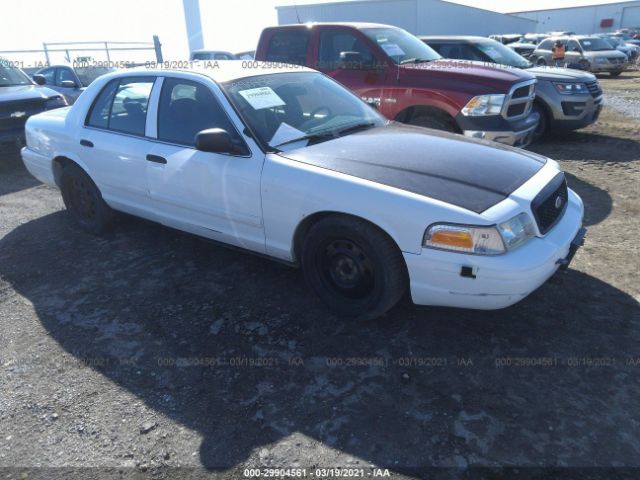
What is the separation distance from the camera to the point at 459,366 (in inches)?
112

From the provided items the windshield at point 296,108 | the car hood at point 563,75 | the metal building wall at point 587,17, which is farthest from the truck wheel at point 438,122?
the metal building wall at point 587,17

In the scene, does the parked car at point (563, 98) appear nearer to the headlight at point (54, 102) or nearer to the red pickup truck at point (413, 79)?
the red pickup truck at point (413, 79)

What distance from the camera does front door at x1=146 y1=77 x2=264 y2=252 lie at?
3.41m

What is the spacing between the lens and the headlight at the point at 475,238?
2672 mm

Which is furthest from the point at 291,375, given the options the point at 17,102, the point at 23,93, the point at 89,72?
the point at 89,72

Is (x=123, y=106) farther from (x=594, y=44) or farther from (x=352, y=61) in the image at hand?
(x=594, y=44)

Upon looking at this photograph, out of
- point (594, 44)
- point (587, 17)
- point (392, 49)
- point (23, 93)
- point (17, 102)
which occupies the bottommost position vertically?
point (594, 44)

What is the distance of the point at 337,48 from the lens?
6.91 m

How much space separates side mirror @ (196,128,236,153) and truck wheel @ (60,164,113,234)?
74.6 inches

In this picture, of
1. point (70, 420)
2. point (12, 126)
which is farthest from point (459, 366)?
point (12, 126)

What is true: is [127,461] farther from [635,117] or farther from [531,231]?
[635,117]

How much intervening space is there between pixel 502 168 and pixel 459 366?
1.32 meters

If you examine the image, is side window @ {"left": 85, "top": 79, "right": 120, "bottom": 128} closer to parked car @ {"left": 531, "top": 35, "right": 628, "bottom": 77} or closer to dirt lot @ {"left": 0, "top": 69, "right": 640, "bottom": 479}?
dirt lot @ {"left": 0, "top": 69, "right": 640, "bottom": 479}

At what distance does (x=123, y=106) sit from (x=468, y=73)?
411 centimetres
